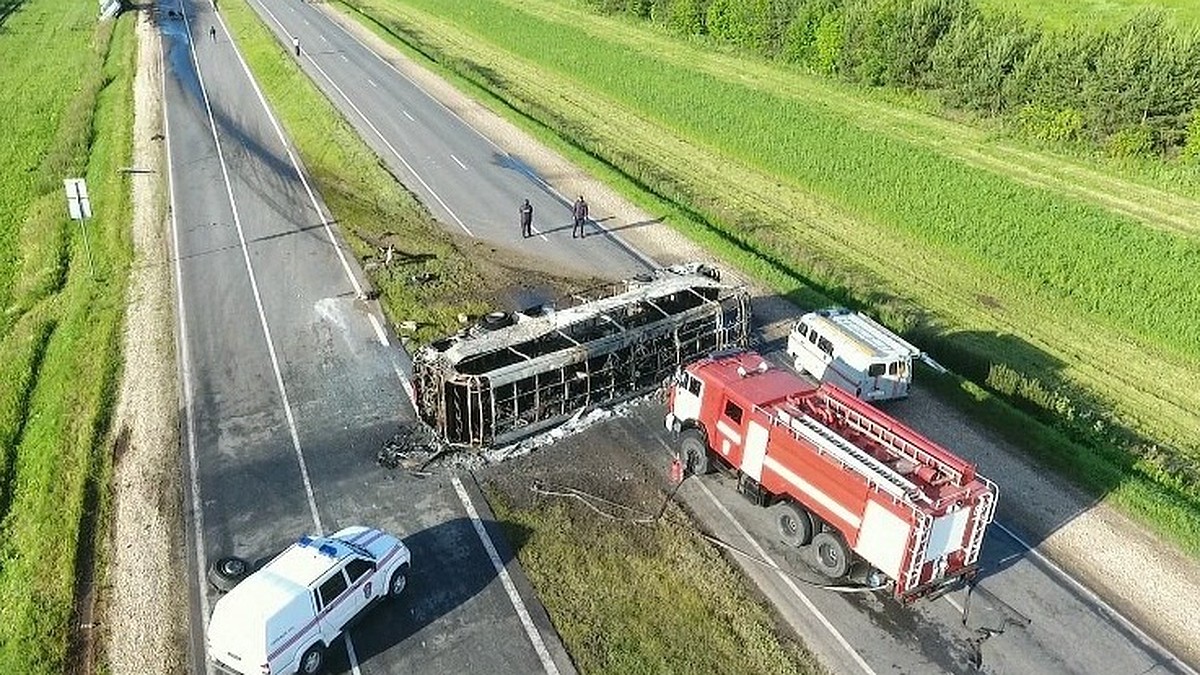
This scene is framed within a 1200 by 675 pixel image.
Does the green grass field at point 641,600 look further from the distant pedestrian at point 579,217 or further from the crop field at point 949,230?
the distant pedestrian at point 579,217

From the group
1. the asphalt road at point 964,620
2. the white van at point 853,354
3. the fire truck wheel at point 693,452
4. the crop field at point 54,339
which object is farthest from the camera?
the white van at point 853,354

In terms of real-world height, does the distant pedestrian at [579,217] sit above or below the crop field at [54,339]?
above

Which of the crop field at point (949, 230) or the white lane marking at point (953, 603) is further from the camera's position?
the crop field at point (949, 230)

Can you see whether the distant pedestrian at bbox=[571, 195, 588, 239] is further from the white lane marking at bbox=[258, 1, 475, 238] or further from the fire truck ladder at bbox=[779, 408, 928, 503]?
the fire truck ladder at bbox=[779, 408, 928, 503]

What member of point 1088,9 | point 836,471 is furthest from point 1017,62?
point 836,471

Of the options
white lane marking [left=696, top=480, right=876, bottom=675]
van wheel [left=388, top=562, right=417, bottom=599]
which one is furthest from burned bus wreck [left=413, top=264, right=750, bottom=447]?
van wheel [left=388, top=562, right=417, bottom=599]

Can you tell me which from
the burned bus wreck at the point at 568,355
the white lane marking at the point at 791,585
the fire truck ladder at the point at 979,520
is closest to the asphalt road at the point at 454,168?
the burned bus wreck at the point at 568,355
